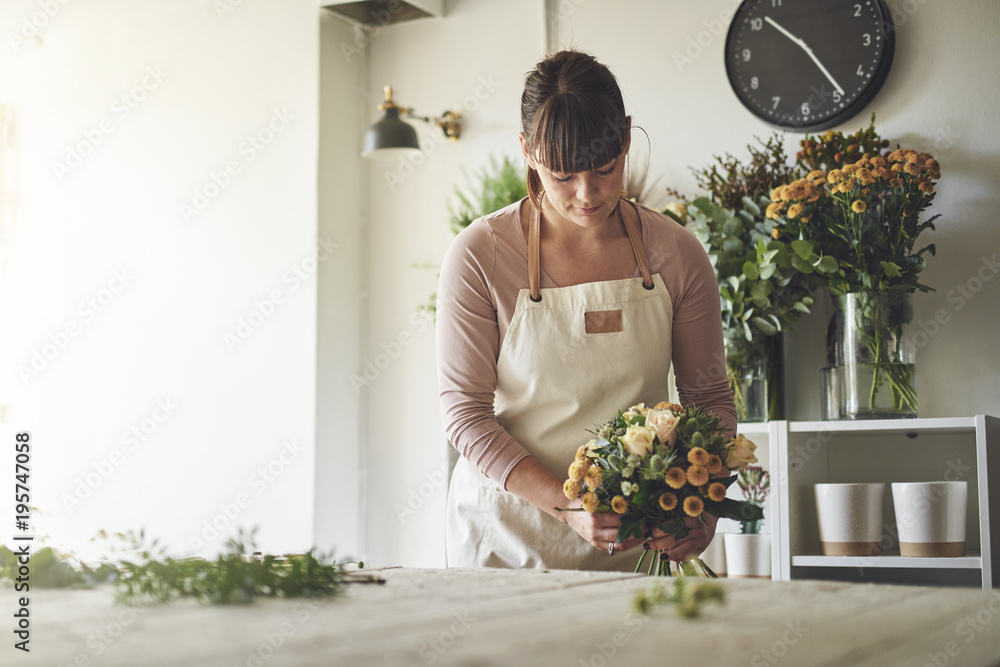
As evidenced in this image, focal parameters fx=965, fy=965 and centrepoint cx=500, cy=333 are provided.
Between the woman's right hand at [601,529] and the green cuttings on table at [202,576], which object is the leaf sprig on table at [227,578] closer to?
the green cuttings on table at [202,576]

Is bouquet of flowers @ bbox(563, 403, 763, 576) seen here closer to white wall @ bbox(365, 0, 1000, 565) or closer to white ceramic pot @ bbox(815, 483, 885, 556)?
white ceramic pot @ bbox(815, 483, 885, 556)

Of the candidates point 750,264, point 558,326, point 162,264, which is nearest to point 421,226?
point 162,264

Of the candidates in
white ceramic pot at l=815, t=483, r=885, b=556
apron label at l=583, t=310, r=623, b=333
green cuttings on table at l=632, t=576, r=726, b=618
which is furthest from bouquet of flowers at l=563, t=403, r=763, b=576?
white ceramic pot at l=815, t=483, r=885, b=556

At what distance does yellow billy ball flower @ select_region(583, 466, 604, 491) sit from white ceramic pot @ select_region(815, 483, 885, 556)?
1151mm

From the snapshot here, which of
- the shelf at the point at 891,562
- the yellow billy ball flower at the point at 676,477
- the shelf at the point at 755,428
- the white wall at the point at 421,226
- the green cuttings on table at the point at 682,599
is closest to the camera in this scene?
the green cuttings on table at the point at 682,599

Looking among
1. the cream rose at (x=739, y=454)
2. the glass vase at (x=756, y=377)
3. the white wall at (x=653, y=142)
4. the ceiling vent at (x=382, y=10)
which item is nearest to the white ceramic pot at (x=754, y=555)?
the glass vase at (x=756, y=377)

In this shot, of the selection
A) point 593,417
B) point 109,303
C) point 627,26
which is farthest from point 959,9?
point 109,303

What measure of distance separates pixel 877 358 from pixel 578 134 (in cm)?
122

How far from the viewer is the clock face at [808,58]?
2.86 m

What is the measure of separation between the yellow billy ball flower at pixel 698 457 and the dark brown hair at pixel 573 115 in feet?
1.77

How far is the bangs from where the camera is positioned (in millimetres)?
1677

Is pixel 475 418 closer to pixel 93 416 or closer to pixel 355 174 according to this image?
pixel 355 174

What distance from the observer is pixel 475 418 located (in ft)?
5.73

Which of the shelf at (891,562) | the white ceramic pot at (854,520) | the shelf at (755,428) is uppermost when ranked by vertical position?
the shelf at (755,428)
